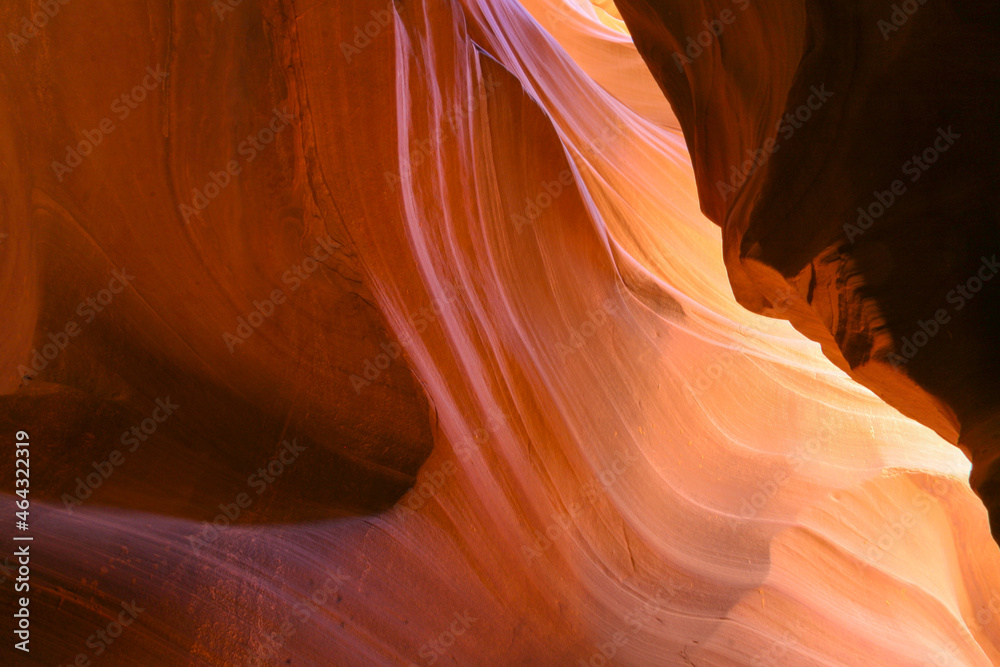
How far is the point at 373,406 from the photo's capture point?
2711 millimetres

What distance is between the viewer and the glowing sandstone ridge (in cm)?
225

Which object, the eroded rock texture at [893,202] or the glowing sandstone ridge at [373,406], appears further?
the glowing sandstone ridge at [373,406]

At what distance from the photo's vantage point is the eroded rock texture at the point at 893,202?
171 centimetres

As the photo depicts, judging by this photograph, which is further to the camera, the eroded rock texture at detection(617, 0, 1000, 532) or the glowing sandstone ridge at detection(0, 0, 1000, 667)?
the glowing sandstone ridge at detection(0, 0, 1000, 667)

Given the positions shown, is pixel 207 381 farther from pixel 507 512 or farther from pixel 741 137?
pixel 741 137

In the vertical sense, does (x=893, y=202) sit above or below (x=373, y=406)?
above

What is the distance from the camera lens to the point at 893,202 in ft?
5.95

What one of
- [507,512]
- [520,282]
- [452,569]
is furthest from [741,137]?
[452,569]

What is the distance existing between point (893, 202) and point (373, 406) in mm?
1996

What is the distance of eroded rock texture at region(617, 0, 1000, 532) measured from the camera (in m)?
1.71

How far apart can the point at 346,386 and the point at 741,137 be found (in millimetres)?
1865

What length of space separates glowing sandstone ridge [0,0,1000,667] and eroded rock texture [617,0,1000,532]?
12cm

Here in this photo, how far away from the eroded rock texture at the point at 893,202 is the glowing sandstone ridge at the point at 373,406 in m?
0.12

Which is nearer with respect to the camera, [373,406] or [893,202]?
[893,202]
